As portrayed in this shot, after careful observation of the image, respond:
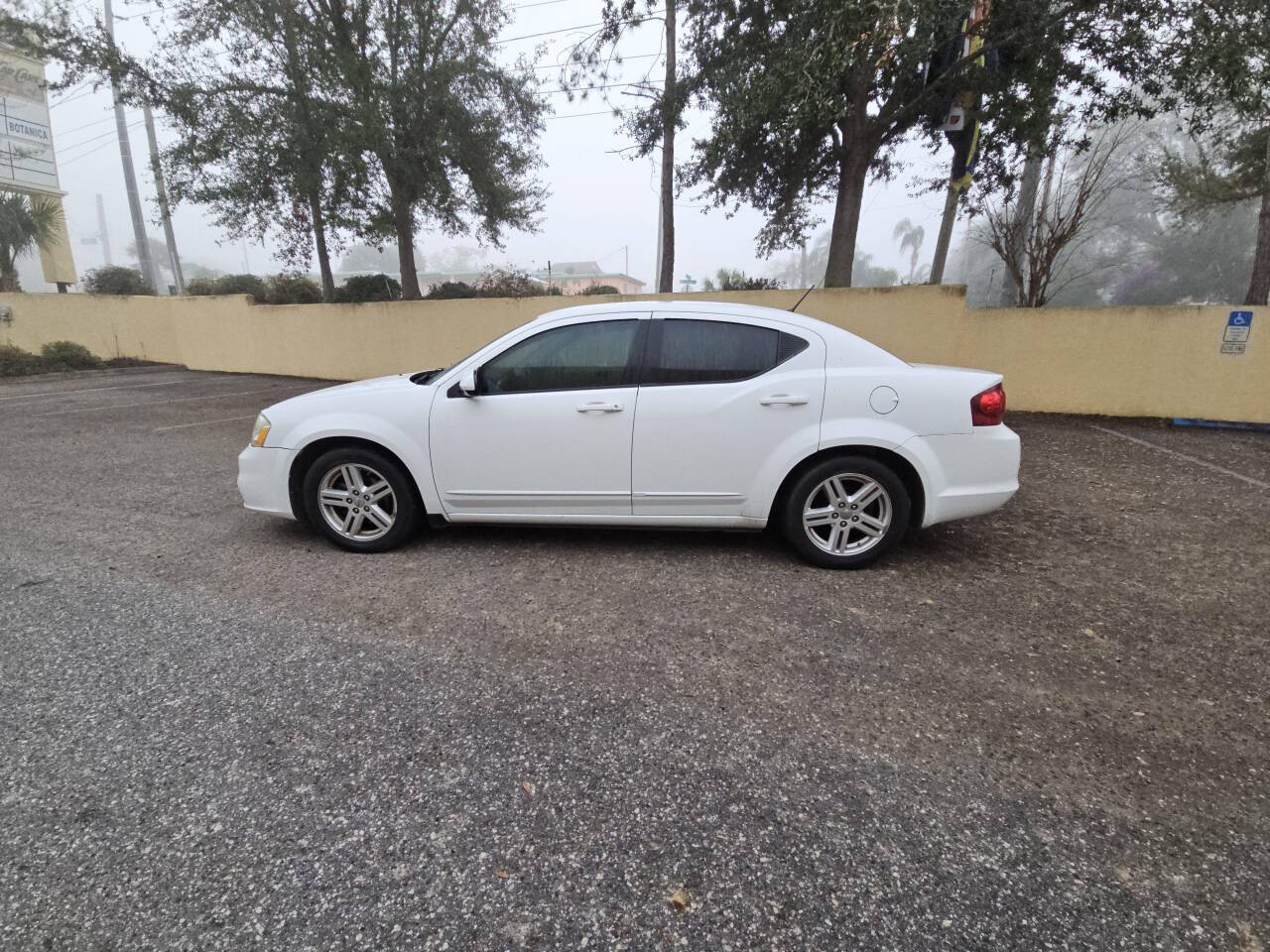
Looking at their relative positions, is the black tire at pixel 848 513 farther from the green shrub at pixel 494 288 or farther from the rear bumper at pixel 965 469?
the green shrub at pixel 494 288

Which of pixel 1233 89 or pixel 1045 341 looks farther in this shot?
pixel 1045 341

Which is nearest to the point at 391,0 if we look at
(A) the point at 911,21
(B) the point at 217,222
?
(B) the point at 217,222

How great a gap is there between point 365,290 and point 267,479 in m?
11.6

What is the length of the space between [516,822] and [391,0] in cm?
1502

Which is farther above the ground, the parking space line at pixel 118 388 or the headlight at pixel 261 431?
the headlight at pixel 261 431

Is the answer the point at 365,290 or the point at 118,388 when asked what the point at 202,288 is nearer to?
the point at 118,388

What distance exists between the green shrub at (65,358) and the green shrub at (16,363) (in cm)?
18

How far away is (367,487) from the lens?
152 inches

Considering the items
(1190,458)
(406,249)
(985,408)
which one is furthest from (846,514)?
(406,249)

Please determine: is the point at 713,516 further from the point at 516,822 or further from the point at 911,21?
the point at 911,21

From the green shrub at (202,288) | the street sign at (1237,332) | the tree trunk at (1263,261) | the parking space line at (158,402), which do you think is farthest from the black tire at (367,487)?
the green shrub at (202,288)

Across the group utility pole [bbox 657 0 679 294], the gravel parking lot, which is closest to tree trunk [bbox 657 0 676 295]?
utility pole [bbox 657 0 679 294]

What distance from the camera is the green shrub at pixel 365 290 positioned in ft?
45.3

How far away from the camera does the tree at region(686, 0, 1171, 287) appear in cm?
749
